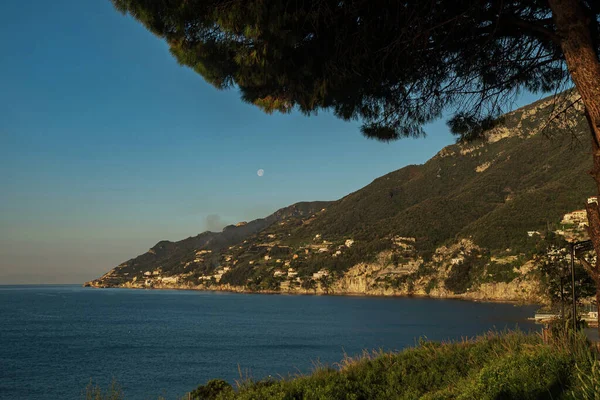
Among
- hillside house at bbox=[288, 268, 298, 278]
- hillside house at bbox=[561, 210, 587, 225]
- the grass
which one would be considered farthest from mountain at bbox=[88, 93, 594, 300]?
the grass

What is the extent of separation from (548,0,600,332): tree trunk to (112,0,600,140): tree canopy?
0.23 metres

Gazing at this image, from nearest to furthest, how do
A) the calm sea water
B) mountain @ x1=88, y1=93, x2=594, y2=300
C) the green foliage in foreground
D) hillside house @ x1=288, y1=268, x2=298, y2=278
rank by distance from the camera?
the green foliage in foreground → the calm sea water → mountain @ x1=88, y1=93, x2=594, y2=300 → hillside house @ x1=288, y1=268, x2=298, y2=278

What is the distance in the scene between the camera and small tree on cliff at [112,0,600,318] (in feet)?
15.8

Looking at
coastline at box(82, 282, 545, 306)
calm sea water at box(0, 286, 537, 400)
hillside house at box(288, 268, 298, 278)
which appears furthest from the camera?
hillside house at box(288, 268, 298, 278)

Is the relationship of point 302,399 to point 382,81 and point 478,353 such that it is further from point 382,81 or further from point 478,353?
point 382,81

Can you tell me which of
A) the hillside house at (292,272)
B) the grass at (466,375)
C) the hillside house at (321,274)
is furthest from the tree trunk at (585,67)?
the hillside house at (292,272)

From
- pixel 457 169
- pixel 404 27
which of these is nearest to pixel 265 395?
pixel 404 27

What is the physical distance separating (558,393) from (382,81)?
4.08m

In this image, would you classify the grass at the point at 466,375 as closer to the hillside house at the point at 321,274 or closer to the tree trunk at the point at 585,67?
the tree trunk at the point at 585,67

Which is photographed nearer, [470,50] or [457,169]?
[470,50]

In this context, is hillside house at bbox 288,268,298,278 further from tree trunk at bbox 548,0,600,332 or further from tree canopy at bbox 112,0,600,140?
tree trunk at bbox 548,0,600,332

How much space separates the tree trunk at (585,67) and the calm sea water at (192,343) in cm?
865

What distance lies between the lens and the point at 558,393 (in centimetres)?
455

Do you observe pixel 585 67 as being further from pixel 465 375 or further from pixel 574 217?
pixel 574 217
